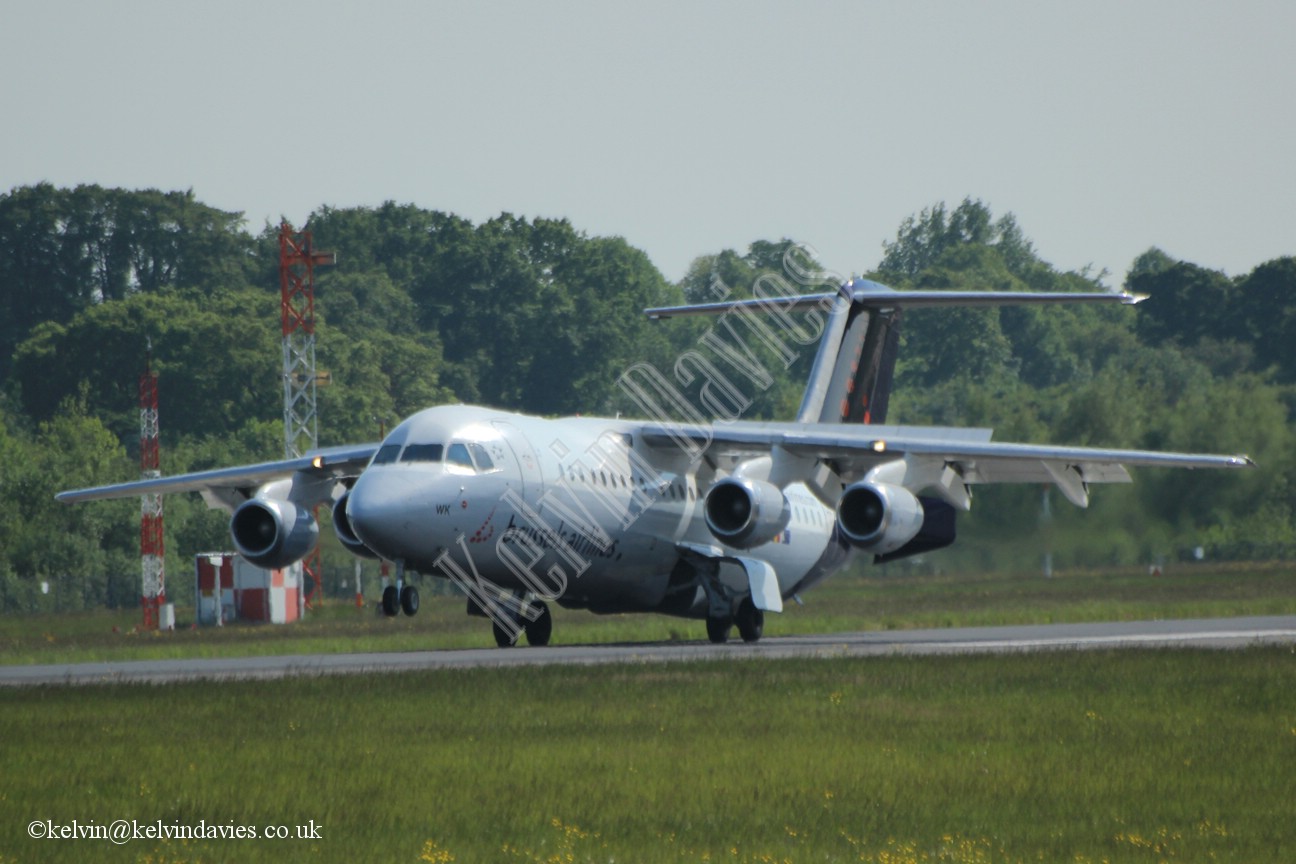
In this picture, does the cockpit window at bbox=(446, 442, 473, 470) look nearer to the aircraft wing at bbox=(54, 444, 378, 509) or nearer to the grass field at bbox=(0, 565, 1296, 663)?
the aircraft wing at bbox=(54, 444, 378, 509)

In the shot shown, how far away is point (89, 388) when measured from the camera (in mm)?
90875

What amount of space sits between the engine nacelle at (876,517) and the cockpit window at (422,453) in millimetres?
6647

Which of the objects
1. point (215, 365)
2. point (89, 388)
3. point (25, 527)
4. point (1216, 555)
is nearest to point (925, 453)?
point (1216, 555)

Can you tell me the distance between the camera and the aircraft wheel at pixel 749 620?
33656 millimetres

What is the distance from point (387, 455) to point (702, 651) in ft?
19.9

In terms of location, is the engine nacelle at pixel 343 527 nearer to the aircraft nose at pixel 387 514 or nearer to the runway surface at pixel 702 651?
the runway surface at pixel 702 651

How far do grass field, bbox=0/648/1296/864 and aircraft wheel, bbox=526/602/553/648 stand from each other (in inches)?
355

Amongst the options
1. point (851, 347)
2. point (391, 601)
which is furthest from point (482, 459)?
point (851, 347)

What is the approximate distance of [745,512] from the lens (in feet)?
99.8

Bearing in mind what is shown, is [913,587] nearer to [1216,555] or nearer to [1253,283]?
[1216,555]

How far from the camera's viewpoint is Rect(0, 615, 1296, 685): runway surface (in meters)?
27.3

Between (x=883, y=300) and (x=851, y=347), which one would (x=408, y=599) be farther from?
(x=883, y=300)

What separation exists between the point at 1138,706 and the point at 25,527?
52581 millimetres

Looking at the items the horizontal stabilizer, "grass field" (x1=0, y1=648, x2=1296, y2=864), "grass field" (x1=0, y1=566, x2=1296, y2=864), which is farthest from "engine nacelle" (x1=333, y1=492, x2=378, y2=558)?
the horizontal stabilizer
